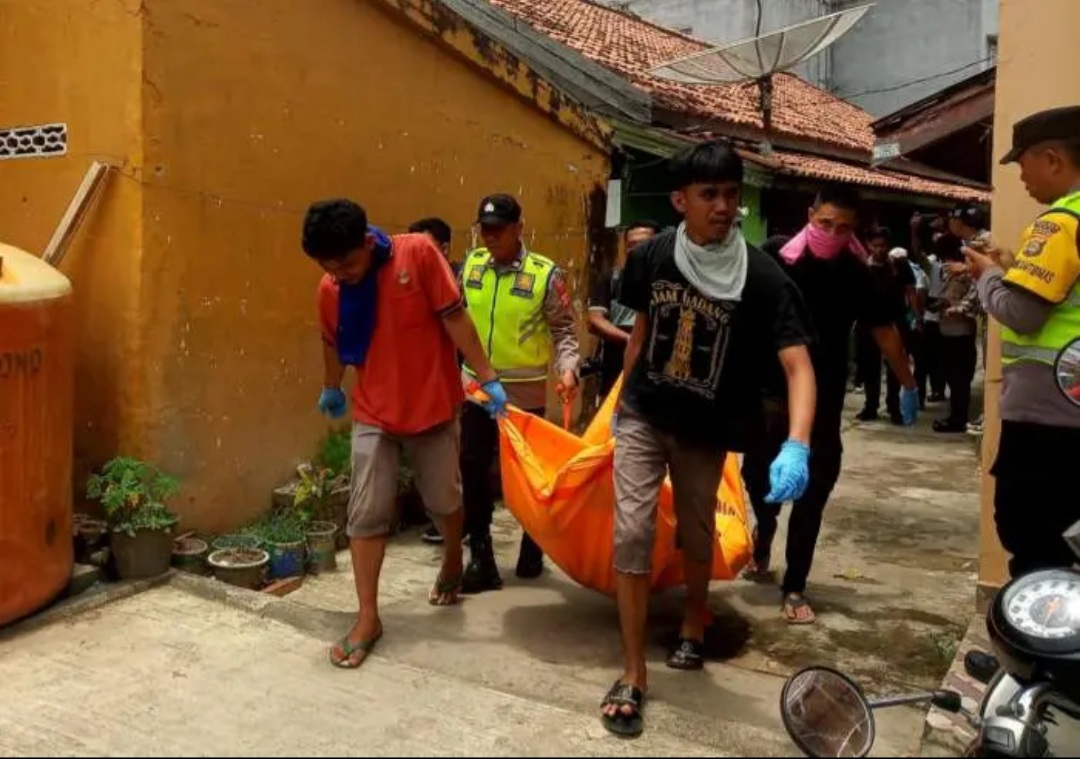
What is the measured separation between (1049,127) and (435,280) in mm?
2146

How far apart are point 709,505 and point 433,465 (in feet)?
3.66

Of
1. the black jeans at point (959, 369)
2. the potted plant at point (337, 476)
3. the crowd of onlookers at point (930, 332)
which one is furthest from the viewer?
the black jeans at point (959, 369)

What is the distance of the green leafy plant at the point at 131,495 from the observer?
14.1 ft

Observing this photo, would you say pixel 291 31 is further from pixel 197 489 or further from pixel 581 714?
pixel 581 714

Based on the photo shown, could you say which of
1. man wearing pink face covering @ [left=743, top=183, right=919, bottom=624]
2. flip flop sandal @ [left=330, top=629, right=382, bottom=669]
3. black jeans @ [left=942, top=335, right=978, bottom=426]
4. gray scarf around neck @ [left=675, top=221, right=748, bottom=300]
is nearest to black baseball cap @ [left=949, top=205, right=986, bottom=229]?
man wearing pink face covering @ [left=743, top=183, right=919, bottom=624]

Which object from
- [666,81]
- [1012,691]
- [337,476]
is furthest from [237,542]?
[666,81]

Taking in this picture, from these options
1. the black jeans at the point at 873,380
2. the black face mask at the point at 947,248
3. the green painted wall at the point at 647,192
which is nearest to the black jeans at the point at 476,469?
the black face mask at the point at 947,248

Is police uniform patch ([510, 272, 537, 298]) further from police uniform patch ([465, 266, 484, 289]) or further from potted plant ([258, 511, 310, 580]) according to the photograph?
potted plant ([258, 511, 310, 580])

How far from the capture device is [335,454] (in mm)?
5621

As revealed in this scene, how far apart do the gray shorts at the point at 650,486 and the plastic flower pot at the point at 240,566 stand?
6.47 feet

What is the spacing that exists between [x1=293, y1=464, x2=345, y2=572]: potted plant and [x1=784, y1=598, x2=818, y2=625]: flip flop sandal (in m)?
2.19

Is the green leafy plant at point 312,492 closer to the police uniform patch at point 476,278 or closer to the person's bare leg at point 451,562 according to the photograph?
the person's bare leg at point 451,562

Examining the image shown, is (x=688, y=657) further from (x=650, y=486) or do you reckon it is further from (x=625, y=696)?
(x=650, y=486)

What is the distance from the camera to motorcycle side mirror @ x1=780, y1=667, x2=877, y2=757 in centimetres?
263
